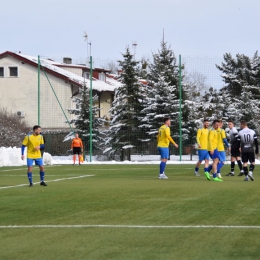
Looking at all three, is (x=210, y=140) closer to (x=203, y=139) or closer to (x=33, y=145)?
(x=203, y=139)

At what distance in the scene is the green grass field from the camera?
8.21 metres

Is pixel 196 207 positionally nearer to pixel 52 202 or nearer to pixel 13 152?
pixel 52 202

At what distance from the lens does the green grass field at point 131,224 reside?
8209 mm

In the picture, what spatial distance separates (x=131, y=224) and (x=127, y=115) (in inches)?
1390

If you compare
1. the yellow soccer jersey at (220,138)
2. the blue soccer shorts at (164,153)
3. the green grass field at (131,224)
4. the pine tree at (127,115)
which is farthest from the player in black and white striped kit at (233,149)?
the pine tree at (127,115)

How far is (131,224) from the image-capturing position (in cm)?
1070

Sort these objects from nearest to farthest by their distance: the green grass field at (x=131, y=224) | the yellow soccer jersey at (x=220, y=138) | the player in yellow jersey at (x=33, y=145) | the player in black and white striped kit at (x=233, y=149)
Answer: the green grass field at (x=131, y=224) → the player in yellow jersey at (x=33, y=145) → the yellow soccer jersey at (x=220, y=138) → the player in black and white striped kit at (x=233, y=149)

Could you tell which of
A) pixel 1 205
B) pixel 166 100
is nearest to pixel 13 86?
pixel 166 100

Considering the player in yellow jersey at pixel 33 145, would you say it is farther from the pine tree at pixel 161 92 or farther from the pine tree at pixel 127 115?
the pine tree at pixel 161 92

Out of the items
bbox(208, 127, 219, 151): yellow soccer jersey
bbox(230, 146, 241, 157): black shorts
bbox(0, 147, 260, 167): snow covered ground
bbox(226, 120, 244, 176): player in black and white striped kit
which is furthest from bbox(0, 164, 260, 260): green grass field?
bbox(0, 147, 260, 167): snow covered ground

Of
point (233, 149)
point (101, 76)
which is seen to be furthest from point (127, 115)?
point (101, 76)

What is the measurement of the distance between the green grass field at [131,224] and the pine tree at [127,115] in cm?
2494
